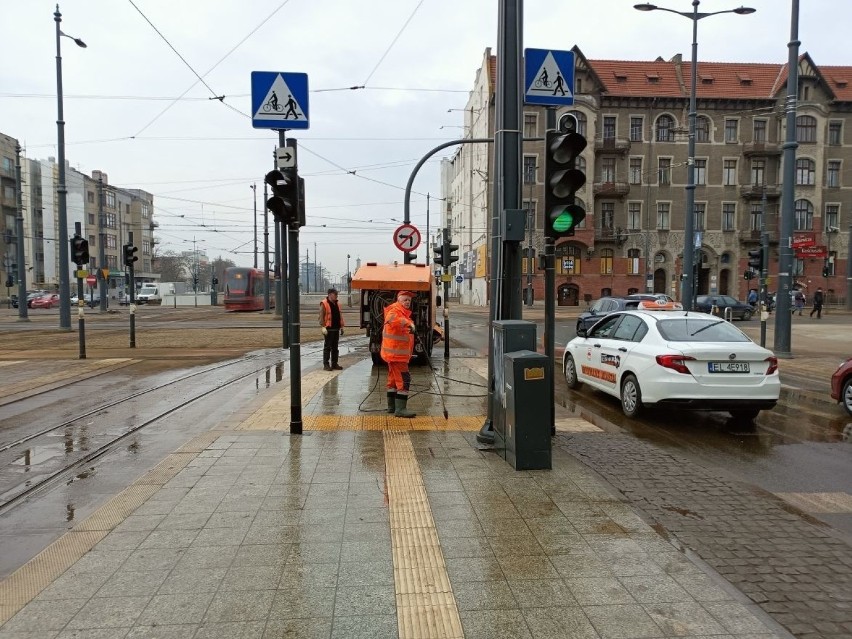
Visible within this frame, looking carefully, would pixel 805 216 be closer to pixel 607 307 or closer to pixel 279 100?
pixel 607 307

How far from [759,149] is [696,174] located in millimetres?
5411

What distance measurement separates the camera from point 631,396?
28.0ft

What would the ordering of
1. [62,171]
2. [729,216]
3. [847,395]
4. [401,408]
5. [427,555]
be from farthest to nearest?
[729,216], [62,171], [847,395], [401,408], [427,555]

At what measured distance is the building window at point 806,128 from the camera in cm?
5119

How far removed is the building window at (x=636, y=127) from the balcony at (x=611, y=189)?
13.0 feet

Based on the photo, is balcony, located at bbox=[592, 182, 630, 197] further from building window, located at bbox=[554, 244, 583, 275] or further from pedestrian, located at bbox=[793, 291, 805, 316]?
pedestrian, located at bbox=[793, 291, 805, 316]

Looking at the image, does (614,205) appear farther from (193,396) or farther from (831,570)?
(831,570)

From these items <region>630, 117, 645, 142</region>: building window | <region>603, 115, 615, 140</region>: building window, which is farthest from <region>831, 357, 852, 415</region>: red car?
<region>630, 117, 645, 142</region>: building window

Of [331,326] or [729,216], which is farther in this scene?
[729,216]

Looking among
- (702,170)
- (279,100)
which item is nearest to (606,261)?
(702,170)

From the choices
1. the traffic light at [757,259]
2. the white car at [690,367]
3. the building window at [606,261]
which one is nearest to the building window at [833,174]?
the building window at [606,261]

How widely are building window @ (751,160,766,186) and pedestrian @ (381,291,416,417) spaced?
52.6 m

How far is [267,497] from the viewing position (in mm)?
4977

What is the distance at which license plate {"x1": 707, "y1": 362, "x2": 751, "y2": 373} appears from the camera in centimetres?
765
